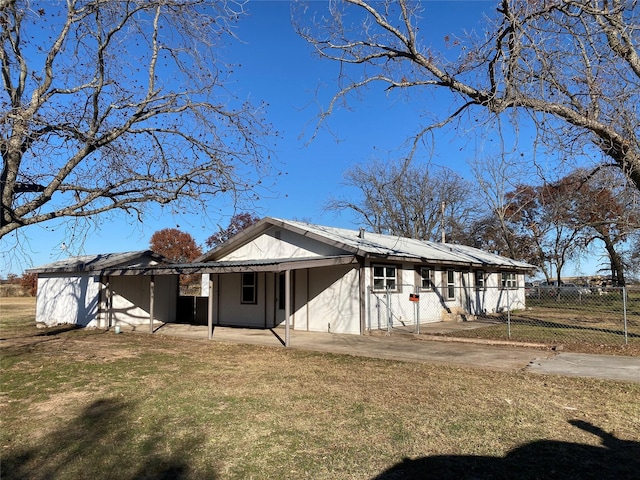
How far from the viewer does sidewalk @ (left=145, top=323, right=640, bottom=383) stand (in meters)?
8.65

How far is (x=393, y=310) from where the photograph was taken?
15.9m

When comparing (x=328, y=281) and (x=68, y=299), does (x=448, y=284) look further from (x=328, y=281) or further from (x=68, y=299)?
(x=68, y=299)

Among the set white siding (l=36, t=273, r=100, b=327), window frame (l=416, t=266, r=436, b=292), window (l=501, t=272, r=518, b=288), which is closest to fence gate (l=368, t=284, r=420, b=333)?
window frame (l=416, t=266, r=436, b=292)

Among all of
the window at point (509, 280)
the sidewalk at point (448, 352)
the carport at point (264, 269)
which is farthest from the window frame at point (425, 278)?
the window at point (509, 280)

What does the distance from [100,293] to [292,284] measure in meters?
7.74

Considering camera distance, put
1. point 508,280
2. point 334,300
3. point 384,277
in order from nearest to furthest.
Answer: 1. point 334,300
2. point 384,277
3. point 508,280

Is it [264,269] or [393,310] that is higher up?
[264,269]

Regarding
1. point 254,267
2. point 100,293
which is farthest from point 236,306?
point 254,267

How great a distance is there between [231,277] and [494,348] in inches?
421

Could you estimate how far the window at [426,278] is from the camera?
1792 cm

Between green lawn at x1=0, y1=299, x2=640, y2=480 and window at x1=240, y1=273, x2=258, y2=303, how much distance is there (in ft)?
27.4

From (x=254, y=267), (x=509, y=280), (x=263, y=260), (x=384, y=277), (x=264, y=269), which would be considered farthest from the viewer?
(x=509, y=280)

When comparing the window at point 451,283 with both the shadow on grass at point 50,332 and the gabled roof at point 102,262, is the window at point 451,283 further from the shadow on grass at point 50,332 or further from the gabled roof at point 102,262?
the shadow on grass at point 50,332

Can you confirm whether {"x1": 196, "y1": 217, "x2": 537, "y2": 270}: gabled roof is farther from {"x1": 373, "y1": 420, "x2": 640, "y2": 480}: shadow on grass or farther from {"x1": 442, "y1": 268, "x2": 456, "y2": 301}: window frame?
{"x1": 373, "y1": 420, "x2": 640, "y2": 480}: shadow on grass
